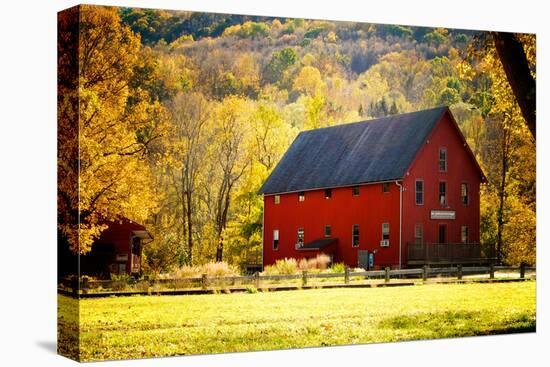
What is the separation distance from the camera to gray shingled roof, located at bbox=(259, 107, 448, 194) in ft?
81.5

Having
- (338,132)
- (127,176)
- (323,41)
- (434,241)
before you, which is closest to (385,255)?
(434,241)

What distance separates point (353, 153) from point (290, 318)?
4985 mm

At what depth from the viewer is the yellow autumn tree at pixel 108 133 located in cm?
2025

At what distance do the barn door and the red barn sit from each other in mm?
23

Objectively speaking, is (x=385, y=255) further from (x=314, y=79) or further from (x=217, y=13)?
(x=217, y=13)

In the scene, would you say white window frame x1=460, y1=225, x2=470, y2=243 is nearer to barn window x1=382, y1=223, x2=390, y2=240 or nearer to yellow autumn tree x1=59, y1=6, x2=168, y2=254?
barn window x1=382, y1=223, x2=390, y2=240

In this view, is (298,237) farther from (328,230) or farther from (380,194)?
(380,194)

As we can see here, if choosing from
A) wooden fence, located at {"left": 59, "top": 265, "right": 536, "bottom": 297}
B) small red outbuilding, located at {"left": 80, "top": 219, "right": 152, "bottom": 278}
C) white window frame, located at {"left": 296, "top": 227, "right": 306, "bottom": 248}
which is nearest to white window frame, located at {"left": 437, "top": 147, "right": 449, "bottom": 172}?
wooden fence, located at {"left": 59, "top": 265, "right": 536, "bottom": 297}

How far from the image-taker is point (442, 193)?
26062 millimetres

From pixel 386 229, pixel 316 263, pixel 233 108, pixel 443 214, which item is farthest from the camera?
pixel 443 214

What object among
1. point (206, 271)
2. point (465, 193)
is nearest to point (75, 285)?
point (206, 271)

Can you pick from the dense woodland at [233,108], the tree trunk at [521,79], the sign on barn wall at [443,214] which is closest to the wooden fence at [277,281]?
the dense woodland at [233,108]

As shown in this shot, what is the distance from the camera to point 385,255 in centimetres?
2520

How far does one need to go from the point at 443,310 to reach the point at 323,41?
6713 mm
